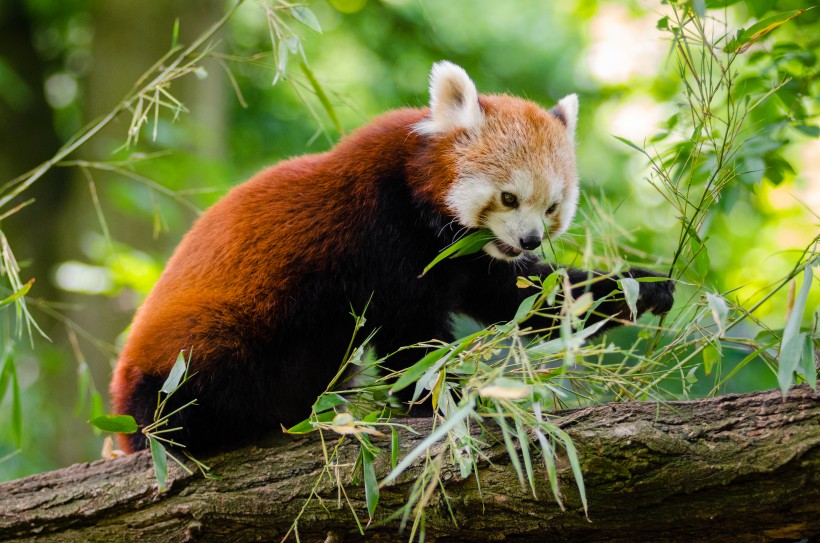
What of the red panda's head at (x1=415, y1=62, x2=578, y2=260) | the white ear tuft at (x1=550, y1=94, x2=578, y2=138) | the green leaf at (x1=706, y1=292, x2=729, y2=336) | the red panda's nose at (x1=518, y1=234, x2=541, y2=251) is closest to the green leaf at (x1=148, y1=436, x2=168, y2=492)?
the red panda's head at (x1=415, y1=62, x2=578, y2=260)

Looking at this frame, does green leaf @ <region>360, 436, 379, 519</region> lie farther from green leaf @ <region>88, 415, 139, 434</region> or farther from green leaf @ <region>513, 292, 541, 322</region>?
green leaf @ <region>88, 415, 139, 434</region>

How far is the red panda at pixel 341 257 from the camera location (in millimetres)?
2611

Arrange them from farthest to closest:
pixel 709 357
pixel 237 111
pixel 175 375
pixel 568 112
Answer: pixel 237 111 → pixel 568 112 → pixel 709 357 → pixel 175 375

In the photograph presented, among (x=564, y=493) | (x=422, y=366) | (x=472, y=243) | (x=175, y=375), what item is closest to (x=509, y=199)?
(x=472, y=243)

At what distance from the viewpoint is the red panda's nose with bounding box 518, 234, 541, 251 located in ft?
8.70

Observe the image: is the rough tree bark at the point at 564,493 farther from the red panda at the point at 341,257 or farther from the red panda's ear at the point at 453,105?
the red panda's ear at the point at 453,105

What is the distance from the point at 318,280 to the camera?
274 cm

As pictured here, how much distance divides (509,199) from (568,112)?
0.65 meters

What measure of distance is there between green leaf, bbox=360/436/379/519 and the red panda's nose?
0.96 m

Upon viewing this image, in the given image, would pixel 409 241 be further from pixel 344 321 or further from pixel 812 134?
pixel 812 134

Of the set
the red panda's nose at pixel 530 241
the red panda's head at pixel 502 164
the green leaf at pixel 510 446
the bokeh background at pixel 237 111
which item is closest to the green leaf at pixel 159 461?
the green leaf at pixel 510 446

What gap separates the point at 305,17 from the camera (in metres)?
2.69

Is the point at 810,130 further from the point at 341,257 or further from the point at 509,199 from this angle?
the point at 341,257

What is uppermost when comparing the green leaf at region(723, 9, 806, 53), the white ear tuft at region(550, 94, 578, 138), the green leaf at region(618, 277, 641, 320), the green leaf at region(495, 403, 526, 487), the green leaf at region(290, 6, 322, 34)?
the green leaf at region(290, 6, 322, 34)
